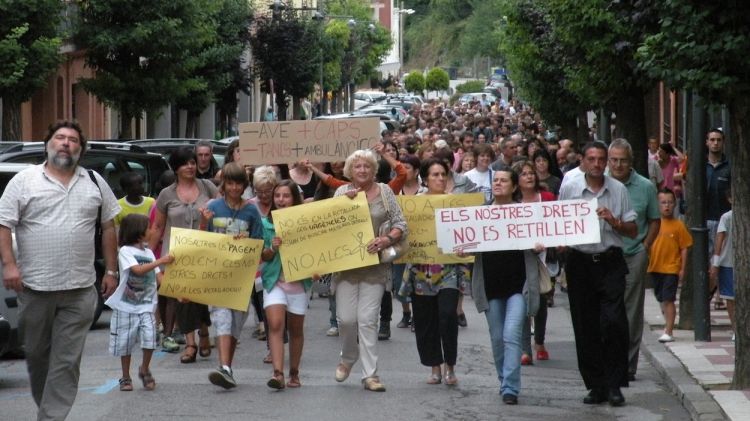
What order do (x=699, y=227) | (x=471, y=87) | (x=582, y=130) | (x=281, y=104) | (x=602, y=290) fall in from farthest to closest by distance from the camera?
(x=471, y=87)
(x=281, y=104)
(x=582, y=130)
(x=699, y=227)
(x=602, y=290)

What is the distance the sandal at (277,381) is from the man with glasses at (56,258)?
2277 mm

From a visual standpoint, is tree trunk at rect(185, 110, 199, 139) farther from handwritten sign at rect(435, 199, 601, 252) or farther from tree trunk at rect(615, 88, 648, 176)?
handwritten sign at rect(435, 199, 601, 252)

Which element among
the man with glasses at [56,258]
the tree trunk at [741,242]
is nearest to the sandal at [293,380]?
the man with glasses at [56,258]

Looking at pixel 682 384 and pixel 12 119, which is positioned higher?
pixel 12 119

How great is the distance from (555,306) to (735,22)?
7.58m

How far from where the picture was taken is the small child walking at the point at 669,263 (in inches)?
534

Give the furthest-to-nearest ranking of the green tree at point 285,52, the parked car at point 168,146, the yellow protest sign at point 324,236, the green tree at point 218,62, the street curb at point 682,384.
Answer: the green tree at point 285,52, the green tree at point 218,62, the parked car at point 168,146, the yellow protest sign at point 324,236, the street curb at point 682,384

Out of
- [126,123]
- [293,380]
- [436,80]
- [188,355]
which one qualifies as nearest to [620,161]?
[293,380]

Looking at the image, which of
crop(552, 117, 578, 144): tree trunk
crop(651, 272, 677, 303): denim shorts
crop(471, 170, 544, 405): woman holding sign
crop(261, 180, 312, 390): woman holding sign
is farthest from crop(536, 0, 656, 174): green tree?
crop(552, 117, 578, 144): tree trunk

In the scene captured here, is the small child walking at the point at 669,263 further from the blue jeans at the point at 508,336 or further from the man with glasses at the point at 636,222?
the blue jeans at the point at 508,336

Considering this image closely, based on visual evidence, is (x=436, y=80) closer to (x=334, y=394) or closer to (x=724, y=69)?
(x=334, y=394)

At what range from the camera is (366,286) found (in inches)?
427

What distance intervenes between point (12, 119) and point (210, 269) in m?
17.4

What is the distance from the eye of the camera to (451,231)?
10.8m
